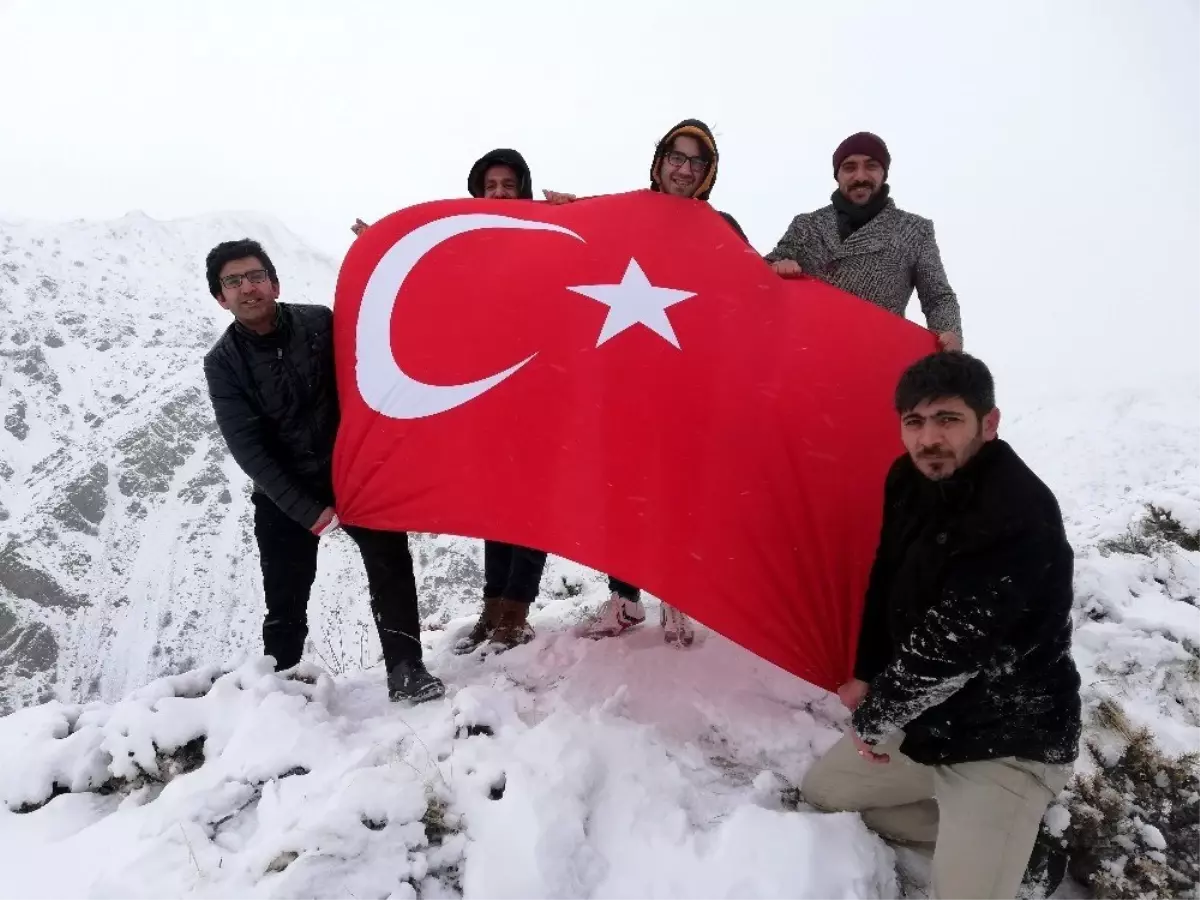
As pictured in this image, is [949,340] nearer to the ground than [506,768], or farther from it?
farther from it

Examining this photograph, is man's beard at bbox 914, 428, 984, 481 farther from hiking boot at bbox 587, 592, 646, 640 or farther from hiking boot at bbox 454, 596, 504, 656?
hiking boot at bbox 454, 596, 504, 656

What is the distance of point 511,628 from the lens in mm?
4895

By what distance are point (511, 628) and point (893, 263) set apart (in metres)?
3.75

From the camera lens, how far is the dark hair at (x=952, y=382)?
2510 millimetres

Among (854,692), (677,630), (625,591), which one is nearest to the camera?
(854,692)

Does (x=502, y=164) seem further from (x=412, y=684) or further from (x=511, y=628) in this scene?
(x=412, y=684)

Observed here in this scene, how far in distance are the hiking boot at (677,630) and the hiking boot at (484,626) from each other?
1321mm

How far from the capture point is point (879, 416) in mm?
3639

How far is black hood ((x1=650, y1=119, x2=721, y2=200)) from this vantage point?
420 cm

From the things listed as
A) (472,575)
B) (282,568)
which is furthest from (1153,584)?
(472,575)

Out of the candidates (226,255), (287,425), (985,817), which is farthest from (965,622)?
(226,255)

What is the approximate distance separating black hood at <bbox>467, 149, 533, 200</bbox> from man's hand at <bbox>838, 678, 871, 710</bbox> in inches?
164

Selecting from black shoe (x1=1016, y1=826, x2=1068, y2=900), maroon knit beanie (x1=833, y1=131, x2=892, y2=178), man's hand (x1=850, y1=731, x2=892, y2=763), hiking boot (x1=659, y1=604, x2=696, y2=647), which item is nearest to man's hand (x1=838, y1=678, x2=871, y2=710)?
man's hand (x1=850, y1=731, x2=892, y2=763)

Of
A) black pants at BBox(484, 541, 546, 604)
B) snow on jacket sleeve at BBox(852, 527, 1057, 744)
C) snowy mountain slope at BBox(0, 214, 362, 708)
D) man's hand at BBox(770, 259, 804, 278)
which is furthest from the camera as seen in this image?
snowy mountain slope at BBox(0, 214, 362, 708)
